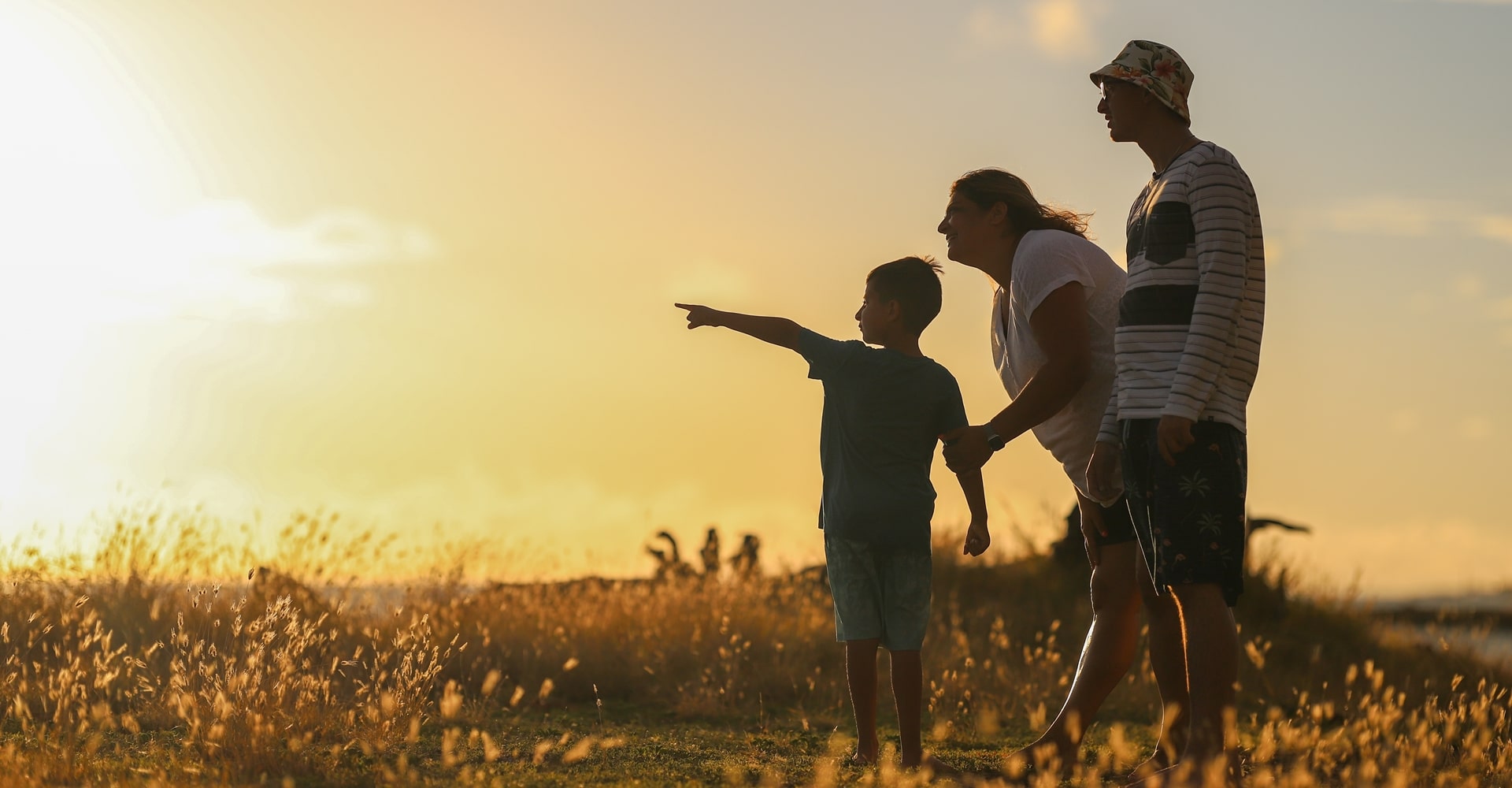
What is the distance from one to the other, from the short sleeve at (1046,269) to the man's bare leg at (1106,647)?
A: 36.9 inches

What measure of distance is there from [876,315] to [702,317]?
2.10 feet

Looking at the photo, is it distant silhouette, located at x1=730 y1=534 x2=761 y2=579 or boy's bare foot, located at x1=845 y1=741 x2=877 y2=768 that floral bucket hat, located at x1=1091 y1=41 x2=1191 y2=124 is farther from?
distant silhouette, located at x1=730 y1=534 x2=761 y2=579

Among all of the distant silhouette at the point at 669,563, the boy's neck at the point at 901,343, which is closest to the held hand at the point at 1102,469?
the boy's neck at the point at 901,343

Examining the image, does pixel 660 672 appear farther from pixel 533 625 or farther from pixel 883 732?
pixel 883 732

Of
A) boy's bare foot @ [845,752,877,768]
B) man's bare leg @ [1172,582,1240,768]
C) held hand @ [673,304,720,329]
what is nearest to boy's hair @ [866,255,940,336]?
held hand @ [673,304,720,329]

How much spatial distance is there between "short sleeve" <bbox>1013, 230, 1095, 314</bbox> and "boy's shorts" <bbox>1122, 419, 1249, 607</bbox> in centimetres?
69

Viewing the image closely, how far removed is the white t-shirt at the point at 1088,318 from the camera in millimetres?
4363

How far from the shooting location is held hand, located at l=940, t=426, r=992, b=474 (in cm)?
Result: 434

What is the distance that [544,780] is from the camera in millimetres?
4250

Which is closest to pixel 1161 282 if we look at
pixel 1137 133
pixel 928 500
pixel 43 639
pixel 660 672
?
pixel 1137 133

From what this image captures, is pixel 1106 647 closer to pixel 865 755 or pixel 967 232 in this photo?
pixel 865 755

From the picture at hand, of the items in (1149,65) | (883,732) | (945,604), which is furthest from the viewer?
(945,604)

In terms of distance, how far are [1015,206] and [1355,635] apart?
8574mm

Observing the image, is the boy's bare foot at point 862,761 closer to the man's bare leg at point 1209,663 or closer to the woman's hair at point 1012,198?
the man's bare leg at point 1209,663
